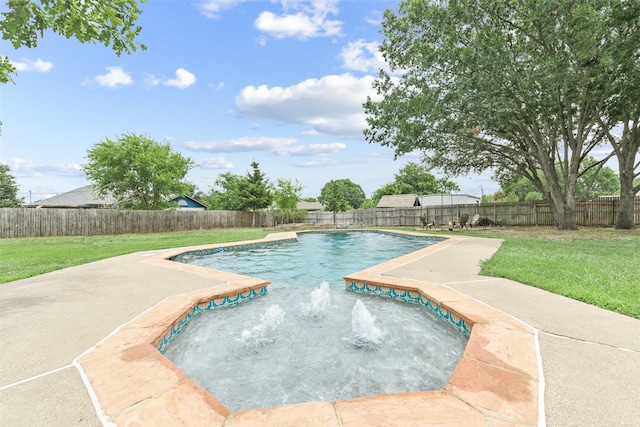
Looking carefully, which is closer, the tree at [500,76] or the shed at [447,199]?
the tree at [500,76]

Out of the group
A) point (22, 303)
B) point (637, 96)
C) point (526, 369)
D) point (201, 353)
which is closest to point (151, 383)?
point (201, 353)

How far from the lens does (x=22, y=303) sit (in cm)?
335

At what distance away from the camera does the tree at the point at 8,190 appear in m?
30.1

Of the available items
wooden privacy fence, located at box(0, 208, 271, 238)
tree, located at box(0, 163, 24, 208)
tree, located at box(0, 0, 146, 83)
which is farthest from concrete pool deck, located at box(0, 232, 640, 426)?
tree, located at box(0, 163, 24, 208)

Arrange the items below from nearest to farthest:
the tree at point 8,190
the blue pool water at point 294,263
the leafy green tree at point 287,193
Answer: the blue pool water at point 294,263, the leafy green tree at point 287,193, the tree at point 8,190

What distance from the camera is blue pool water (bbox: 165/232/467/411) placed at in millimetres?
2055

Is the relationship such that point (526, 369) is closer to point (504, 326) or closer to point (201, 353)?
point (504, 326)

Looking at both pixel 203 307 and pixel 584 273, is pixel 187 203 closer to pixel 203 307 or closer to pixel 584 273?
pixel 203 307

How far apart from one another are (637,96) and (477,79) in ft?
19.9

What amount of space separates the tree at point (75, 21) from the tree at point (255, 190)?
2457 cm

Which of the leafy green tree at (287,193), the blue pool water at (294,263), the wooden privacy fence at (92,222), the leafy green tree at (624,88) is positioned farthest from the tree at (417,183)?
the blue pool water at (294,263)

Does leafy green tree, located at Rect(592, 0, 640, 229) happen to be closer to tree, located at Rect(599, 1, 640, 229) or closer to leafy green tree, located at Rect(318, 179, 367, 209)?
tree, located at Rect(599, 1, 640, 229)

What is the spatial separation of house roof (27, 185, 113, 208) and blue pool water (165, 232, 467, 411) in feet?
86.3

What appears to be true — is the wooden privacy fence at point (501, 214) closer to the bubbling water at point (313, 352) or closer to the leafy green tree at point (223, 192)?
the bubbling water at point (313, 352)
